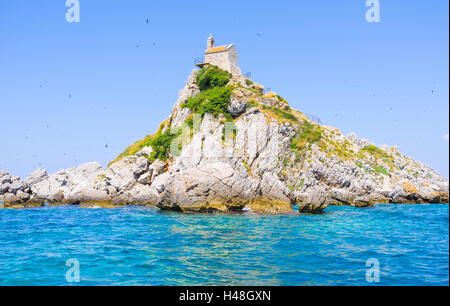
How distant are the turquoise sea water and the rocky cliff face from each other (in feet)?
65.7

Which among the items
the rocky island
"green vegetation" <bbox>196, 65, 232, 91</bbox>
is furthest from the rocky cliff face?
"green vegetation" <bbox>196, 65, 232, 91</bbox>

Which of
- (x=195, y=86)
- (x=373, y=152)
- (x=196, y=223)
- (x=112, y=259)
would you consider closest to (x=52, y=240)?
(x=112, y=259)

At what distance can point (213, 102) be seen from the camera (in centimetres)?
5791

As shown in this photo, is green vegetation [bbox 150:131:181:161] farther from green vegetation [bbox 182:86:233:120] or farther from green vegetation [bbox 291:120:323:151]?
green vegetation [bbox 291:120:323:151]

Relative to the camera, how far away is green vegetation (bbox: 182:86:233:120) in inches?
2253

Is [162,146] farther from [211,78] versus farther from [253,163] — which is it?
[211,78]

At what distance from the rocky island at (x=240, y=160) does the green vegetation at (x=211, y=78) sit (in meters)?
0.18

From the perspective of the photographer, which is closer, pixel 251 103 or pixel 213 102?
pixel 213 102

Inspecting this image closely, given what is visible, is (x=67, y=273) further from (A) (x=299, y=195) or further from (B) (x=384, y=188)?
(B) (x=384, y=188)

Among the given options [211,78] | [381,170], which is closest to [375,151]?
[381,170]

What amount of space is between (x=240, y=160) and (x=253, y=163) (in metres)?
3.66

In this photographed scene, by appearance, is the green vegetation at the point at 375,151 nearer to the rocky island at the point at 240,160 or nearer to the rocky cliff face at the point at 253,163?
the rocky cliff face at the point at 253,163

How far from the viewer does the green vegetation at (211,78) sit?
62.7 meters

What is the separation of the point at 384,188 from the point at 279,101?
2229 centimetres
